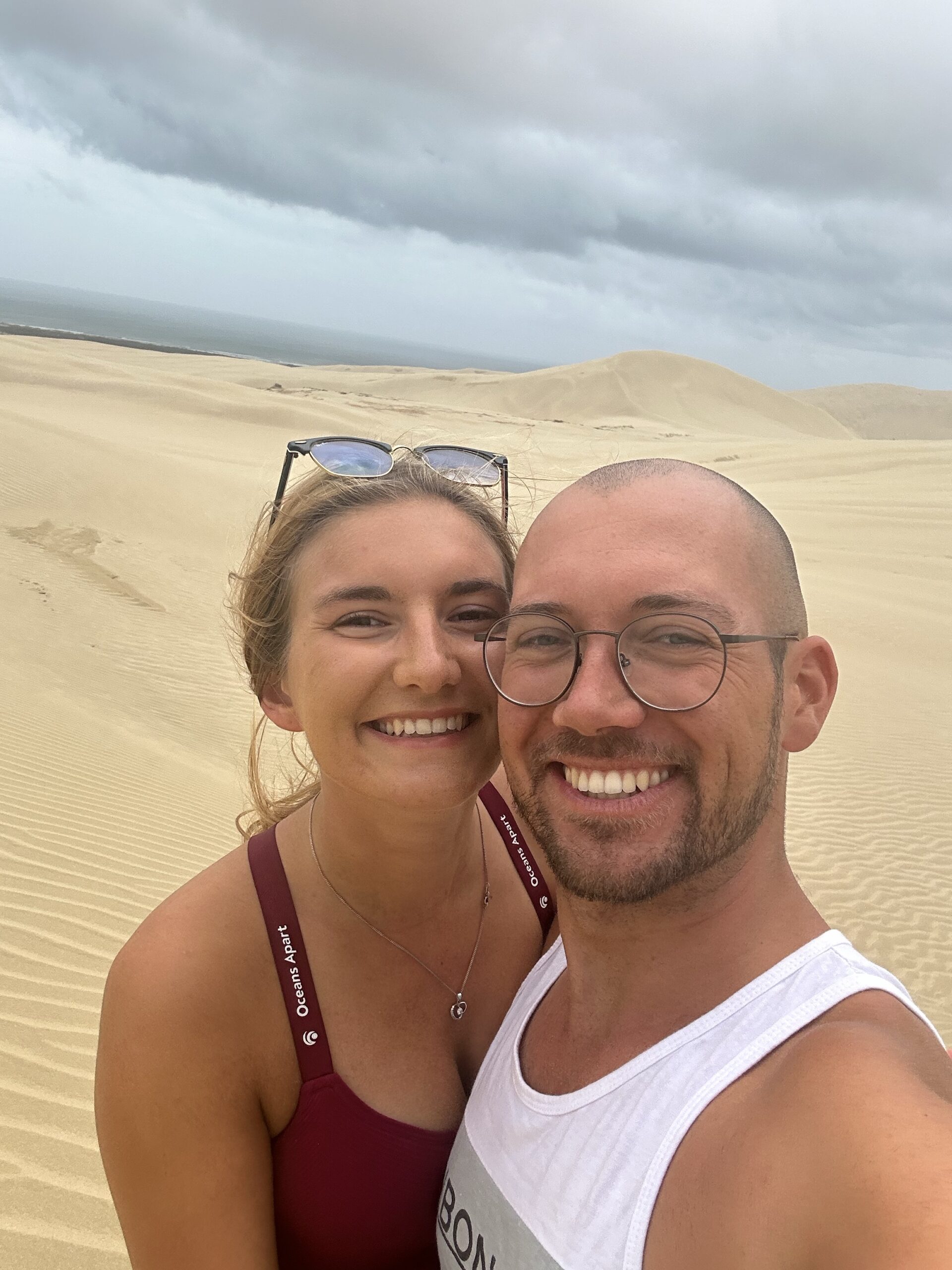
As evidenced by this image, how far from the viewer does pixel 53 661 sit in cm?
889

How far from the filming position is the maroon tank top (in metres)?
1.74

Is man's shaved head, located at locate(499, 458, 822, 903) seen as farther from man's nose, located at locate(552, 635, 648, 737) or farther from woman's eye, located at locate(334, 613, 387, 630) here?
woman's eye, located at locate(334, 613, 387, 630)

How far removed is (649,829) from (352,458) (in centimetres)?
117

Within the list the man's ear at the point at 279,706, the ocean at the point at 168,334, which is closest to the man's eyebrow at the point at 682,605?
the man's ear at the point at 279,706

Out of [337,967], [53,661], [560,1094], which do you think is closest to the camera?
[560,1094]

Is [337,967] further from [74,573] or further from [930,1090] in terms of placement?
[74,573]

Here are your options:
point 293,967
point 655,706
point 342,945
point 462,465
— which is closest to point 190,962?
point 293,967

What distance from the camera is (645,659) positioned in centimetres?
179

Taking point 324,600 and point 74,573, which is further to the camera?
point 74,573

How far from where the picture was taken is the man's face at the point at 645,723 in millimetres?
1717

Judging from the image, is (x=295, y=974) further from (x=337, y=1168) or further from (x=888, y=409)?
(x=888, y=409)

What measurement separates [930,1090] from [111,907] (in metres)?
4.40

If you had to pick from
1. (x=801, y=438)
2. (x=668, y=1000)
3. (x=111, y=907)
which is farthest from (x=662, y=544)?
(x=801, y=438)

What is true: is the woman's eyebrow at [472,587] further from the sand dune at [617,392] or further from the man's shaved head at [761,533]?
the sand dune at [617,392]
